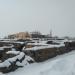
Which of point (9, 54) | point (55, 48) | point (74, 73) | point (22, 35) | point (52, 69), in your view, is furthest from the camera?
point (22, 35)

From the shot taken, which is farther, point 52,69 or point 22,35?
point 22,35

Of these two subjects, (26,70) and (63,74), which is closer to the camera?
(63,74)

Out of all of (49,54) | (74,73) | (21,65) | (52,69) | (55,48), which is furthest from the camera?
(55,48)

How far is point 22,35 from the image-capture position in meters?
32.0

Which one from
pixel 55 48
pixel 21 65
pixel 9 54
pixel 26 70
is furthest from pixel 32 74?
pixel 55 48

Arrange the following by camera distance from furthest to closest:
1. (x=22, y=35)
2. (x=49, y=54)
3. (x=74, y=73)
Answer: (x=22, y=35) < (x=49, y=54) < (x=74, y=73)

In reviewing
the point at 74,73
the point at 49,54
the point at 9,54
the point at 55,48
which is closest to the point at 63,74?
the point at 74,73

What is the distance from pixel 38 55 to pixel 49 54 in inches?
44.9

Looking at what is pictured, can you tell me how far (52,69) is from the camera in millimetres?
6332

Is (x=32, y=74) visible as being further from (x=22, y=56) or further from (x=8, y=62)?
(x=22, y=56)

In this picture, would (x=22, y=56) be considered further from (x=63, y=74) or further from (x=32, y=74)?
(x=63, y=74)

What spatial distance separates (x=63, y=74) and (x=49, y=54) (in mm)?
3712

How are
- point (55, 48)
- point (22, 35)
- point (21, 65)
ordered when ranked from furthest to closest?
point (22, 35) → point (55, 48) → point (21, 65)

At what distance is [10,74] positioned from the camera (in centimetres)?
617
